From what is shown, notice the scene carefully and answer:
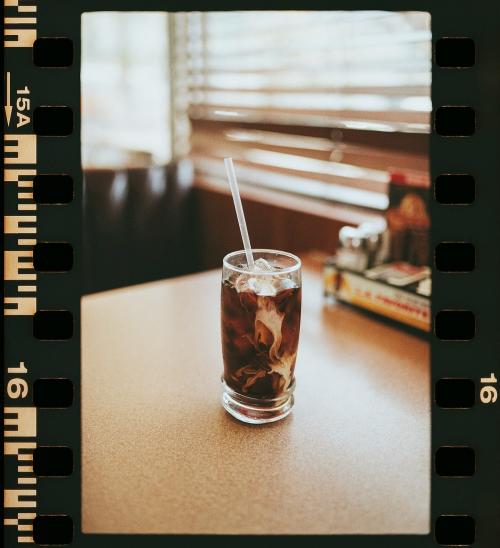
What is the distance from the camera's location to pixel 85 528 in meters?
0.67

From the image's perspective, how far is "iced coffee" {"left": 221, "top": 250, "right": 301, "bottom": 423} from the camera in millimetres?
840

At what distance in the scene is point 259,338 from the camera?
33.1 inches

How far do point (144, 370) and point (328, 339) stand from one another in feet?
1.12

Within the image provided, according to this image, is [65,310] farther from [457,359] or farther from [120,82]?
[120,82]

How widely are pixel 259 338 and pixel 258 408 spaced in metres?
0.10

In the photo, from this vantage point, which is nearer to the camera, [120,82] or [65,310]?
[65,310]

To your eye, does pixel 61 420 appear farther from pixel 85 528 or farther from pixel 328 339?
pixel 328 339

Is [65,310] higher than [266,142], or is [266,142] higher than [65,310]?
[266,142]

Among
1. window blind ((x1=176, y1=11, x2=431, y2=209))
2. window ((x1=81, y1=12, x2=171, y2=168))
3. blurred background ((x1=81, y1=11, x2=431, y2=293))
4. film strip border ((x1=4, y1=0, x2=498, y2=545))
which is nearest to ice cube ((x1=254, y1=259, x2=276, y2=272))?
film strip border ((x1=4, y1=0, x2=498, y2=545))

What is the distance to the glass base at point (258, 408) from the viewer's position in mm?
858

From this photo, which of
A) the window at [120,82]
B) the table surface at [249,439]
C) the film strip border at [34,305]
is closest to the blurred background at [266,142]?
the window at [120,82]

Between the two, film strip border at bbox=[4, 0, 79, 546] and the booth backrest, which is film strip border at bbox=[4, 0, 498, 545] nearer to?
film strip border at bbox=[4, 0, 79, 546]

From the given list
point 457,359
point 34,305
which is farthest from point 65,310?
point 457,359

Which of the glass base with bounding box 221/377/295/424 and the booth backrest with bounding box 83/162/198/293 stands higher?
the booth backrest with bounding box 83/162/198/293
